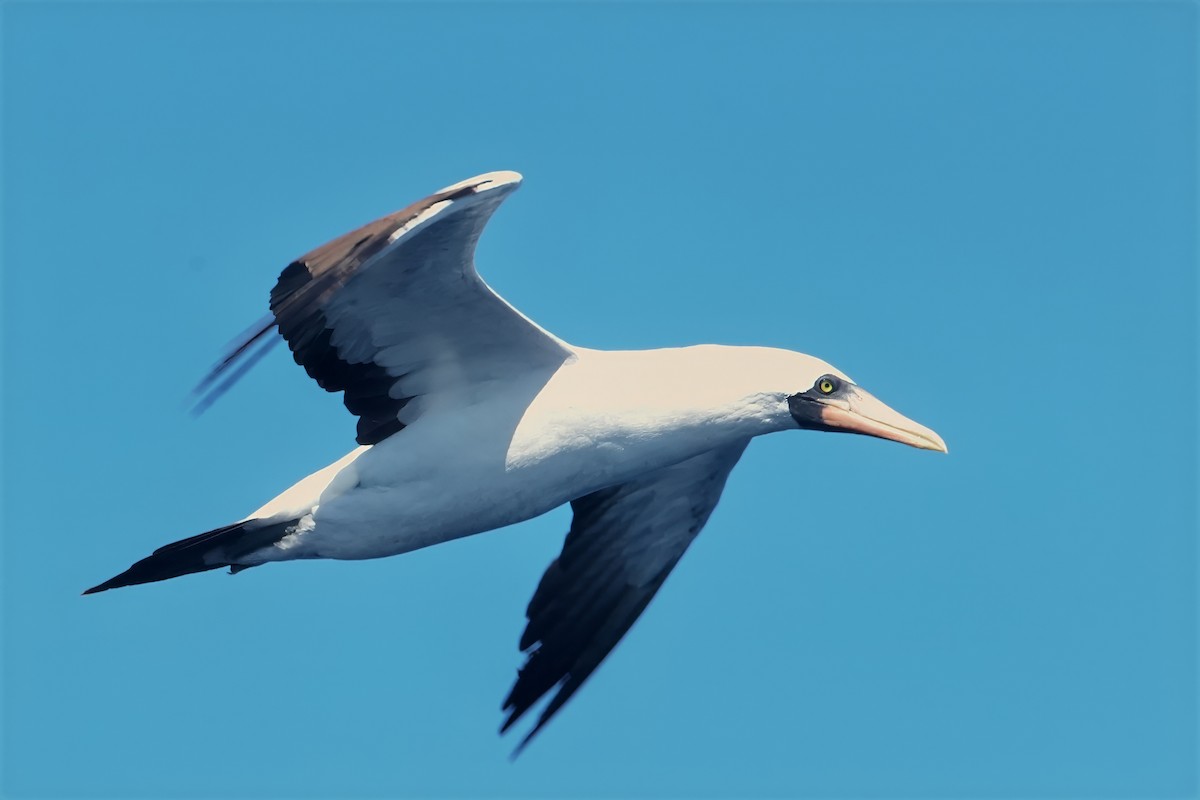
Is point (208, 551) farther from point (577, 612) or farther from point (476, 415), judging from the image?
point (577, 612)

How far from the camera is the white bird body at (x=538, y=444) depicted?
547 inches

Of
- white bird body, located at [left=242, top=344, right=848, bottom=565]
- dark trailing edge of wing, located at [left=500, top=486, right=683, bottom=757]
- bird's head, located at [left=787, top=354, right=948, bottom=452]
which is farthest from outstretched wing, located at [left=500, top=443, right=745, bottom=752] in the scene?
bird's head, located at [left=787, top=354, right=948, bottom=452]

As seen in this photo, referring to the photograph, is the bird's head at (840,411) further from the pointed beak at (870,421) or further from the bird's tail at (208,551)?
the bird's tail at (208,551)

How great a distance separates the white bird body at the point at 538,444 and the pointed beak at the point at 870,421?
1.12ft

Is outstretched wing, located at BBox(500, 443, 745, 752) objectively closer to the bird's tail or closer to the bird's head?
the bird's head

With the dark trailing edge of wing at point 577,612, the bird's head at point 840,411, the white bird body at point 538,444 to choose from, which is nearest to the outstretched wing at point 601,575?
the dark trailing edge of wing at point 577,612

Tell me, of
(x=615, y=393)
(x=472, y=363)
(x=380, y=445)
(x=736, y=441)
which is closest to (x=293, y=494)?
(x=380, y=445)

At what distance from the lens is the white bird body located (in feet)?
45.6

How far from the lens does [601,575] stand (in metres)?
16.2

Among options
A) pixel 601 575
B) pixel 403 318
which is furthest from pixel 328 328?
pixel 601 575

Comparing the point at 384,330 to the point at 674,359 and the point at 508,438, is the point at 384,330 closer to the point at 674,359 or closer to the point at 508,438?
the point at 508,438

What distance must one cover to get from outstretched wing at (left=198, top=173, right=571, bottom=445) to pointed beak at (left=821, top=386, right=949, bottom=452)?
84.4 inches

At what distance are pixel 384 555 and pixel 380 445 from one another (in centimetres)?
86

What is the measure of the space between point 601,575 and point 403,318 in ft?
11.6
